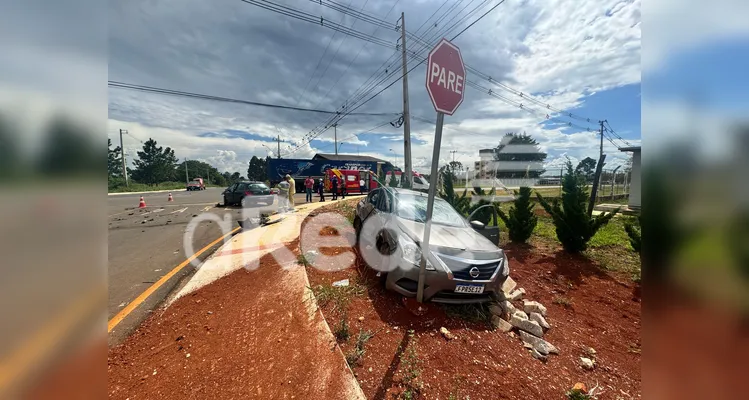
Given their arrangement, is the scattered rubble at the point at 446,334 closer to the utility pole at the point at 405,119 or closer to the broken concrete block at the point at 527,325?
the broken concrete block at the point at 527,325

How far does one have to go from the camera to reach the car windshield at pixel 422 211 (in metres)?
4.59

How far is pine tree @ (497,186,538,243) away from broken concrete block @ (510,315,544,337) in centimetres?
397

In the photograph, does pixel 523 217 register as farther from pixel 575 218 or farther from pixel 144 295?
pixel 144 295

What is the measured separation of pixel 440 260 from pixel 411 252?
1.20ft

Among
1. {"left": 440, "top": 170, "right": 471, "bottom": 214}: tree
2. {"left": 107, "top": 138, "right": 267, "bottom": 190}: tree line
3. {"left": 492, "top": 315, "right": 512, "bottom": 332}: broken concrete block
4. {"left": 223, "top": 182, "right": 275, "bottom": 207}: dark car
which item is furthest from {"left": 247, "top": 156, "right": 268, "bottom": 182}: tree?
{"left": 492, "top": 315, "right": 512, "bottom": 332}: broken concrete block

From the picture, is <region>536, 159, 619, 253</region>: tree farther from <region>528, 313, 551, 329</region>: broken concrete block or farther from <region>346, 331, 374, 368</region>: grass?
<region>346, 331, 374, 368</region>: grass

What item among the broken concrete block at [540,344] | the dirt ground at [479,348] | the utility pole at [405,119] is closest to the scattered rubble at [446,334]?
the dirt ground at [479,348]

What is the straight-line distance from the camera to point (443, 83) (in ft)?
9.24

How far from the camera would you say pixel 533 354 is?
2941 millimetres
